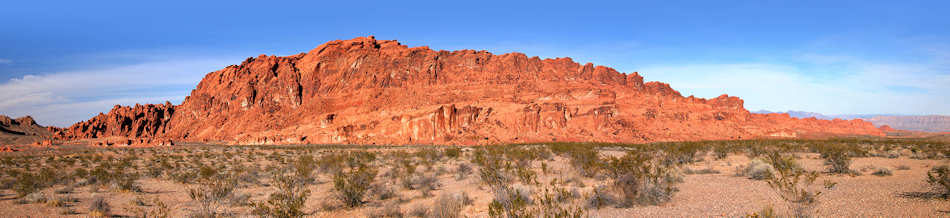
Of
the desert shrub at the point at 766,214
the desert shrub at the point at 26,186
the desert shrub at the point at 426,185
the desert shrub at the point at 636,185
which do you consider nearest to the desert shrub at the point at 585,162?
the desert shrub at the point at 636,185

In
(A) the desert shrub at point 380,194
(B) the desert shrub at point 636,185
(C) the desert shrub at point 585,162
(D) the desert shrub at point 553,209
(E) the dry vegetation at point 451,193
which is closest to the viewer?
(D) the desert shrub at point 553,209

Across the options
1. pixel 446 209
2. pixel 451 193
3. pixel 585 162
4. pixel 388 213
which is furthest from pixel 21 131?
pixel 446 209

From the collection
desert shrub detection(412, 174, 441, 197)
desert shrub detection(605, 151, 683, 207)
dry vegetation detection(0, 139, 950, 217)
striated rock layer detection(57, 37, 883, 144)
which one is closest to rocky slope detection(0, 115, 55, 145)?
striated rock layer detection(57, 37, 883, 144)

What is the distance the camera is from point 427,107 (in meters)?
69.8

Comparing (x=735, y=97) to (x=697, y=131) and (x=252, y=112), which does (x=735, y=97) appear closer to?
(x=697, y=131)

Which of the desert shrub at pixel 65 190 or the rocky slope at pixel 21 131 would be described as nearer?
the desert shrub at pixel 65 190

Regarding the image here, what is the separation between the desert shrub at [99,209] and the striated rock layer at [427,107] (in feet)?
163

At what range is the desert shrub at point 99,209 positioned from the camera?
34.1ft

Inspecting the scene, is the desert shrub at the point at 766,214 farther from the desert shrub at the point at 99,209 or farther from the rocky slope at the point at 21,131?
the rocky slope at the point at 21,131

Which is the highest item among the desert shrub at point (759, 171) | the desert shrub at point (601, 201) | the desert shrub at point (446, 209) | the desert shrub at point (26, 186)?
the desert shrub at point (759, 171)

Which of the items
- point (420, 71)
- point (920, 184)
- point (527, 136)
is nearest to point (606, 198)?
point (920, 184)

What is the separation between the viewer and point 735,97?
265 feet

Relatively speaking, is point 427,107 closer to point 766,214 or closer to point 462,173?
point 462,173

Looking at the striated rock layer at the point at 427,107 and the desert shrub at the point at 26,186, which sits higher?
the striated rock layer at the point at 427,107
